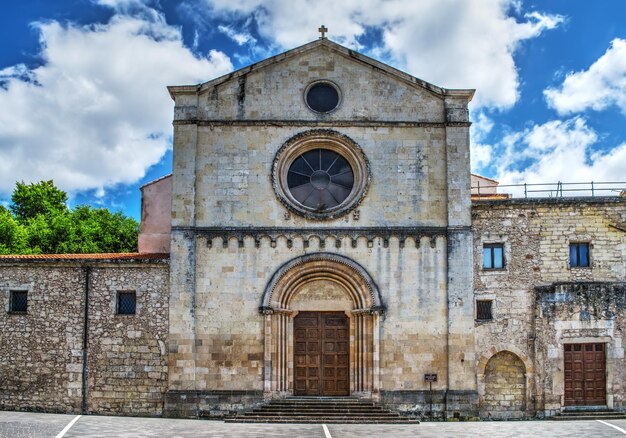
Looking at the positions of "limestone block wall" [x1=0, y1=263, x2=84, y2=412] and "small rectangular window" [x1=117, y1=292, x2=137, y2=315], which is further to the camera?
"small rectangular window" [x1=117, y1=292, x2=137, y2=315]

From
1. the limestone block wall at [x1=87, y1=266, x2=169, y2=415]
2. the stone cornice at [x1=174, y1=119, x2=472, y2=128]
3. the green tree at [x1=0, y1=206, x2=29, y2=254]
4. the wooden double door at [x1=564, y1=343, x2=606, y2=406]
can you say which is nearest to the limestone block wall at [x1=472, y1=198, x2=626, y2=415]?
the wooden double door at [x1=564, y1=343, x2=606, y2=406]

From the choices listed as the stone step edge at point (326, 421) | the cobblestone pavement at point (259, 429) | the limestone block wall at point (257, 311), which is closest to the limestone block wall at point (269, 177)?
the limestone block wall at point (257, 311)

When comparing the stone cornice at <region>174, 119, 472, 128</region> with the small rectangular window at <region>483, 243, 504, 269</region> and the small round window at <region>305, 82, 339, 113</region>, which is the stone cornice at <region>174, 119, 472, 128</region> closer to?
the small round window at <region>305, 82, 339, 113</region>

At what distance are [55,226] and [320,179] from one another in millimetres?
26128

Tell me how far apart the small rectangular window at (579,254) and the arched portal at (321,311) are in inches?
266

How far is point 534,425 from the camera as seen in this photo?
73.5ft

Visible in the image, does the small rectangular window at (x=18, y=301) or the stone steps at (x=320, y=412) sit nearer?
the stone steps at (x=320, y=412)

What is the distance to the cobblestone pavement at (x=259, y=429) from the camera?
19.9 meters

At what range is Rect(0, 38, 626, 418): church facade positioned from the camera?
2419 centimetres

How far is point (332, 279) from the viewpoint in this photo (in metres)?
24.9

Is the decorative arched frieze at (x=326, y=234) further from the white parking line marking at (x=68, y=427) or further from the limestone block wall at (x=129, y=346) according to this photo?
the white parking line marking at (x=68, y=427)

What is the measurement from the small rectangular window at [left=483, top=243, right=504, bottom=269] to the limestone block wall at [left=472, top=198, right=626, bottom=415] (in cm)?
16

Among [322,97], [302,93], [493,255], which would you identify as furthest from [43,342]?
[493,255]

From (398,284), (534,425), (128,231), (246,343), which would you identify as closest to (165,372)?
(246,343)
